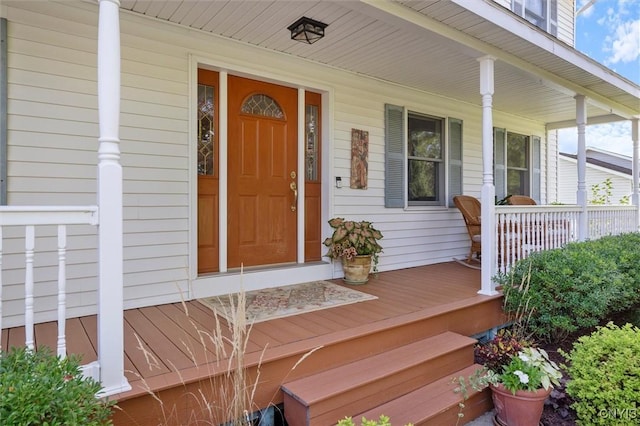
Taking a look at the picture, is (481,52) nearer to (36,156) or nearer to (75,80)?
(75,80)

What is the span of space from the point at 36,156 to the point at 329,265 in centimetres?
285

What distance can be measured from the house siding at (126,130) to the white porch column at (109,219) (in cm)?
46

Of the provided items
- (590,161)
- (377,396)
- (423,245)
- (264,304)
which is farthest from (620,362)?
(590,161)

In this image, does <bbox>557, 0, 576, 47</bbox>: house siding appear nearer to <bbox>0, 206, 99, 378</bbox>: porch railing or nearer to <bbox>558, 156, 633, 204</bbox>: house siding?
<bbox>558, 156, 633, 204</bbox>: house siding

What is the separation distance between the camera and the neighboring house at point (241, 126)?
276 centimetres

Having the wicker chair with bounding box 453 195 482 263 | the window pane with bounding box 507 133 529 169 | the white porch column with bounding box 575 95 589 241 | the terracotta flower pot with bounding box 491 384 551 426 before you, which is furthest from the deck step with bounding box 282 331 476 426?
the window pane with bounding box 507 133 529 169

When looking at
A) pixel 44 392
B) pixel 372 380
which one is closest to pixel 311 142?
pixel 372 380

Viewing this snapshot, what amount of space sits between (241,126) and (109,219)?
218cm

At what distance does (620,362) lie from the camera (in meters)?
2.26

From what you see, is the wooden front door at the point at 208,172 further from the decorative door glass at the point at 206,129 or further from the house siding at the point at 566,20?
the house siding at the point at 566,20

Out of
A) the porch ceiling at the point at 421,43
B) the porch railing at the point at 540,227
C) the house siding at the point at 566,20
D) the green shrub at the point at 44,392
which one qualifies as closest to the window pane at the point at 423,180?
the porch ceiling at the point at 421,43

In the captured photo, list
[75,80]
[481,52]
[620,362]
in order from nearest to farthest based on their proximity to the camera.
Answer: [620,362], [75,80], [481,52]

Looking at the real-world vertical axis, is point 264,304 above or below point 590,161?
below

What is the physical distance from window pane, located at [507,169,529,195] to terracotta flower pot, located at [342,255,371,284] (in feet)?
12.9
